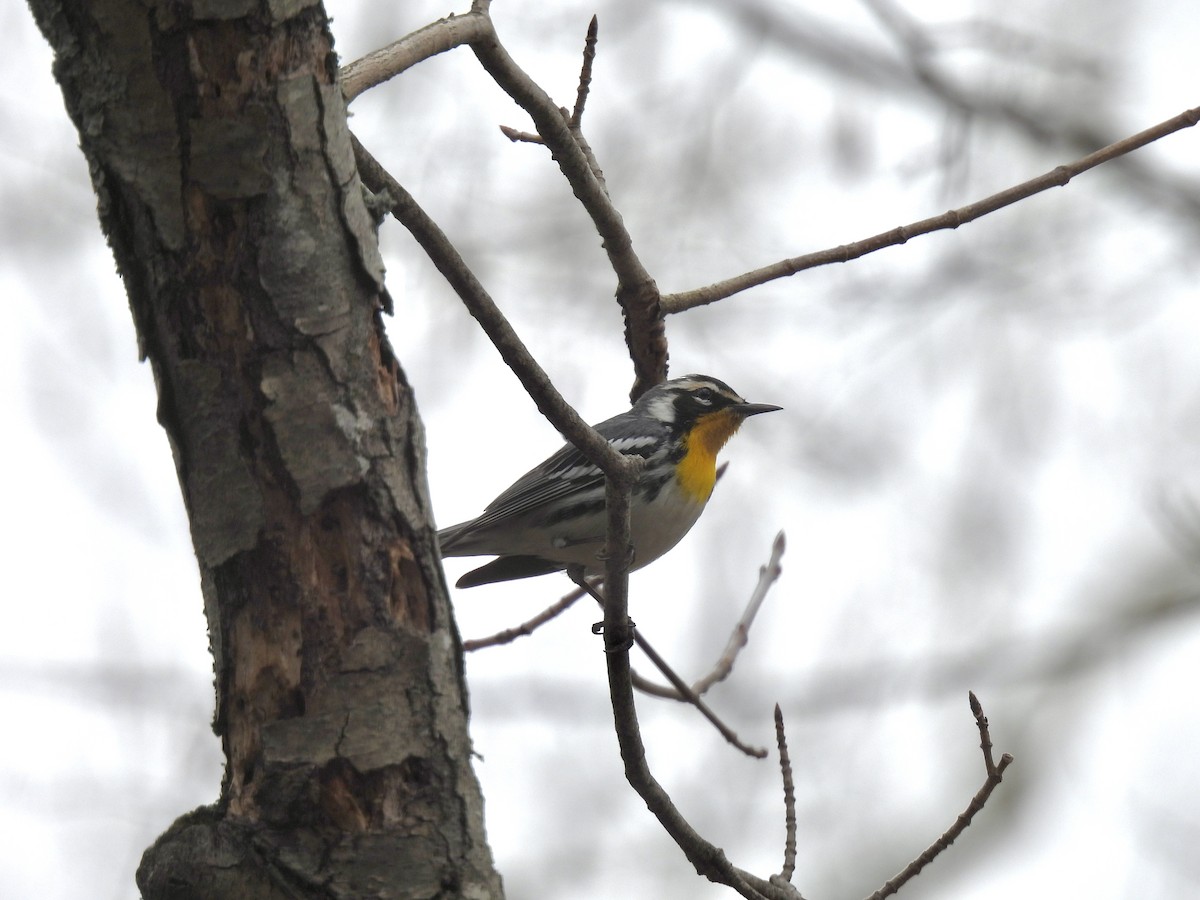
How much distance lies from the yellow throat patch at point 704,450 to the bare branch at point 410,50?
3243 millimetres

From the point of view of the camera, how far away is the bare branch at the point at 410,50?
259 centimetres

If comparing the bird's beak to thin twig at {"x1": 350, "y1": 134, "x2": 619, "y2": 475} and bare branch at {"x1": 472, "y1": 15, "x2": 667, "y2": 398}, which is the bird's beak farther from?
thin twig at {"x1": 350, "y1": 134, "x2": 619, "y2": 475}

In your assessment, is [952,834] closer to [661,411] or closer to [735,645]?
[735,645]

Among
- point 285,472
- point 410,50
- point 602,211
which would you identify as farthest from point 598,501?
point 285,472

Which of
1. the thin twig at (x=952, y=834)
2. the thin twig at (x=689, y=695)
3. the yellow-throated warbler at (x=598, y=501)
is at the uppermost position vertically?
the yellow-throated warbler at (x=598, y=501)

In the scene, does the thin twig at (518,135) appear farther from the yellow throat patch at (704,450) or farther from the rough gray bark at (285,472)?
the yellow throat patch at (704,450)

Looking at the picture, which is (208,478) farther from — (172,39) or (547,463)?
(547,463)

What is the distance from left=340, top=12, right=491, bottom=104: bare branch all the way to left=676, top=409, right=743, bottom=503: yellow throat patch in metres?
3.24

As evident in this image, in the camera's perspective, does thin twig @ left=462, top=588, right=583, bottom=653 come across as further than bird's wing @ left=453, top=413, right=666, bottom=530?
No

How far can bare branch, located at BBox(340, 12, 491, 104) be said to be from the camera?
8.49ft

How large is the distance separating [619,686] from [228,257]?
5.11 feet

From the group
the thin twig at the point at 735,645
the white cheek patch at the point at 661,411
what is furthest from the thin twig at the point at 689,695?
the white cheek patch at the point at 661,411

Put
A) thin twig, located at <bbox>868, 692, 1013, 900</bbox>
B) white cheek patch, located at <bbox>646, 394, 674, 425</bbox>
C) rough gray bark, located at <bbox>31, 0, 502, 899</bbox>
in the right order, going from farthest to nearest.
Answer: white cheek patch, located at <bbox>646, 394, 674, 425</bbox>, thin twig, located at <bbox>868, 692, 1013, 900</bbox>, rough gray bark, located at <bbox>31, 0, 502, 899</bbox>

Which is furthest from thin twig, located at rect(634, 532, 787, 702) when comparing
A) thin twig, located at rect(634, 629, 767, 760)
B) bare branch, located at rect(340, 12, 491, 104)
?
bare branch, located at rect(340, 12, 491, 104)
